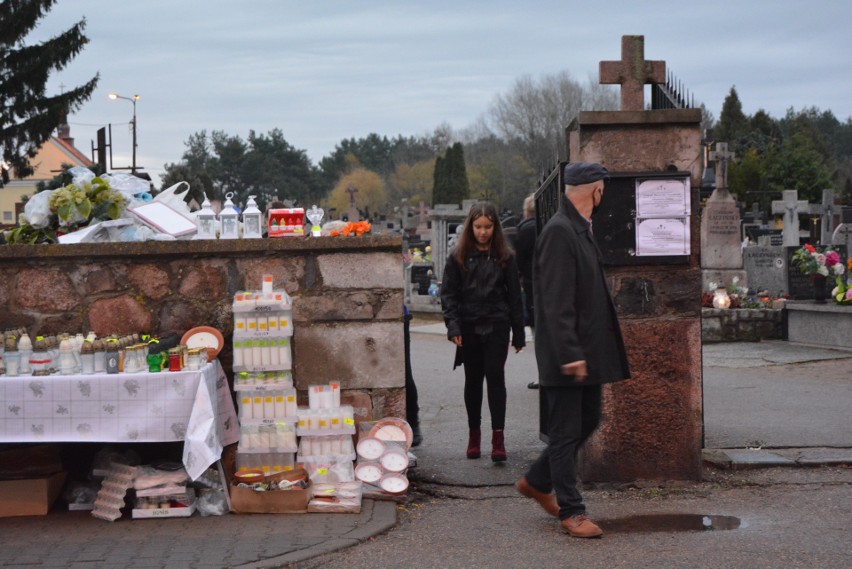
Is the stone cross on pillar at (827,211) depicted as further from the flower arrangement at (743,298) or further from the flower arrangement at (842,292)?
the flower arrangement at (842,292)

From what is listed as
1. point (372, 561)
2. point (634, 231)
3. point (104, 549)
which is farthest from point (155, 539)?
point (634, 231)

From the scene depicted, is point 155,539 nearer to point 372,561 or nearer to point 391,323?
point 372,561

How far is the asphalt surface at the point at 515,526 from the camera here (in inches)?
202

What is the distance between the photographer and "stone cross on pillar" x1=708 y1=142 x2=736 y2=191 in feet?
68.6

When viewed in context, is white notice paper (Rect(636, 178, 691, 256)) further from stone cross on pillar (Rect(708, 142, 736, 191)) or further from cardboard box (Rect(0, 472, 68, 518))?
Result: stone cross on pillar (Rect(708, 142, 736, 191))

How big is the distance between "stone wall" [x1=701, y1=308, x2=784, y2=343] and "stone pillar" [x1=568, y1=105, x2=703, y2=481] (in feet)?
28.9

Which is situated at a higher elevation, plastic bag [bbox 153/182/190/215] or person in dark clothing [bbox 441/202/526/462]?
plastic bag [bbox 153/182/190/215]

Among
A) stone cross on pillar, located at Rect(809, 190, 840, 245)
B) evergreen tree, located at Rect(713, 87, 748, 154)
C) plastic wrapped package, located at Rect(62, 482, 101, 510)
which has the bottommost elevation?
plastic wrapped package, located at Rect(62, 482, 101, 510)

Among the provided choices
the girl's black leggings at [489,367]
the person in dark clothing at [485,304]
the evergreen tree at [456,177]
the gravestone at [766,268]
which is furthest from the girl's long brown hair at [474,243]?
the evergreen tree at [456,177]

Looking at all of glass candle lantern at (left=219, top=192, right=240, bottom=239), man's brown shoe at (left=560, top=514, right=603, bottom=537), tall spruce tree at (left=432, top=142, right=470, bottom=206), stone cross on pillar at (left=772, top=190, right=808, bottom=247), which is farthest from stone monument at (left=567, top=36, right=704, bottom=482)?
tall spruce tree at (left=432, top=142, right=470, bottom=206)

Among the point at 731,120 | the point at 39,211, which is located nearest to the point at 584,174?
the point at 39,211

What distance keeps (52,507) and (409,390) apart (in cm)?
266

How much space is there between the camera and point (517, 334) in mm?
7480

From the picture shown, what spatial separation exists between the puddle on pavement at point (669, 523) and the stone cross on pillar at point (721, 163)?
1586 cm
